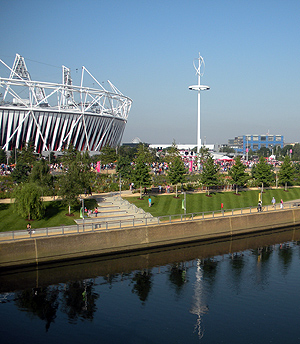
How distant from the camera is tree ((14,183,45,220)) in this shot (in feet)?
108

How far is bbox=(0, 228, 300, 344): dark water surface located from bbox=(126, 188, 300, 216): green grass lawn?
753 cm

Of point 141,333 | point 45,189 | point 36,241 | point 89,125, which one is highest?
point 89,125

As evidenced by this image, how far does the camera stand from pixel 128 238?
32438mm

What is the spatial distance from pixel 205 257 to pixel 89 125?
83664 millimetres

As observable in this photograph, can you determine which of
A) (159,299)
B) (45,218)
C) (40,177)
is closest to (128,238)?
(45,218)

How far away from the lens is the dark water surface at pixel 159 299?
1948cm

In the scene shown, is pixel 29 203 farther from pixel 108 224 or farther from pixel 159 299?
pixel 159 299

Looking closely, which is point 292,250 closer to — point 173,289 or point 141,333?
point 173,289

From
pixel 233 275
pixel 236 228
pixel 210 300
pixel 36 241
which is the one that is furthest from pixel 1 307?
pixel 236 228

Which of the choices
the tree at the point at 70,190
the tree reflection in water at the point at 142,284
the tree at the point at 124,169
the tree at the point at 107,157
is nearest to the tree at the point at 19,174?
the tree at the point at 124,169

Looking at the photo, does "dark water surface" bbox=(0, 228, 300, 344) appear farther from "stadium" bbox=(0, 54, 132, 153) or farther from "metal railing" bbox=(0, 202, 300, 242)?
"stadium" bbox=(0, 54, 132, 153)

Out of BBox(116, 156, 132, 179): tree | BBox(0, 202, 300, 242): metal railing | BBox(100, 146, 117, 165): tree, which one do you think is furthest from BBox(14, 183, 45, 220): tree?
BBox(100, 146, 117, 165): tree

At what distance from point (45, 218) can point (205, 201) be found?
60.6 ft

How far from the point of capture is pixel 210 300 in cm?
2338
